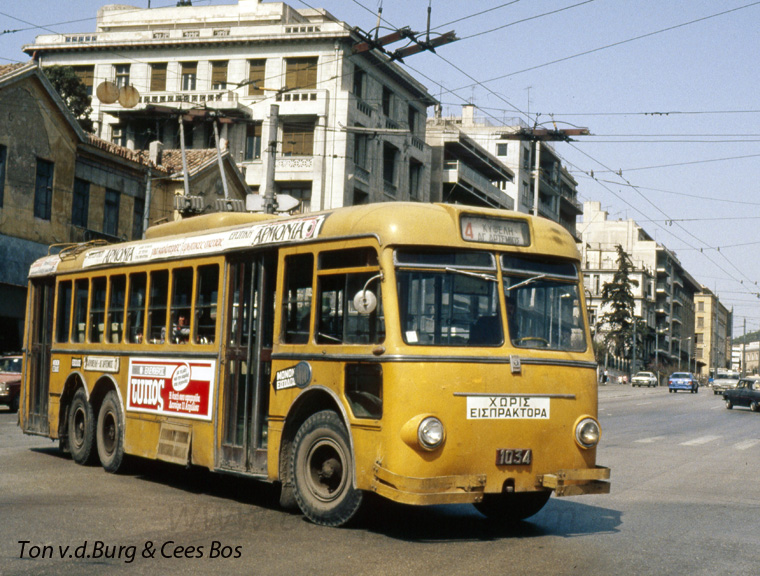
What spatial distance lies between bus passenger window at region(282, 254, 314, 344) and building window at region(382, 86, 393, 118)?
43.2m

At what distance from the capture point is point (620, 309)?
368 feet

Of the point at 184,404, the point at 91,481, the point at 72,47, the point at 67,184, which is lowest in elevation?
the point at 91,481

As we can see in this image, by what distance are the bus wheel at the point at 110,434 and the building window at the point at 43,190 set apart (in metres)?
22.1

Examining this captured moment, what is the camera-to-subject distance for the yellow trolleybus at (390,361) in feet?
26.6

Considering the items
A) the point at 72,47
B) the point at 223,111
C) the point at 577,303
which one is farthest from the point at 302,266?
the point at 72,47

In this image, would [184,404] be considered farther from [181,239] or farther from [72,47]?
[72,47]

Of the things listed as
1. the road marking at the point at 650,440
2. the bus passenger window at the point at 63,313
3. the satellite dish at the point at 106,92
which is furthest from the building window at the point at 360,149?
the bus passenger window at the point at 63,313

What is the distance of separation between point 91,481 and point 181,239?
289 centimetres

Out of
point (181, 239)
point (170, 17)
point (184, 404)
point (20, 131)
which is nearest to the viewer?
point (184, 404)

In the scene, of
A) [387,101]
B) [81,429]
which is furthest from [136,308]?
[387,101]

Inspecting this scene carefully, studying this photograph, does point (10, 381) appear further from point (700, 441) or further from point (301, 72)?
point (301, 72)

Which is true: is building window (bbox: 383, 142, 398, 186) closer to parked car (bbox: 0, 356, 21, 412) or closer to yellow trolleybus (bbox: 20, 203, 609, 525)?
parked car (bbox: 0, 356, 21, 412)

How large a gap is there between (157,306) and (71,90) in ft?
138

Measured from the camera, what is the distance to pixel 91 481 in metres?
11.6
